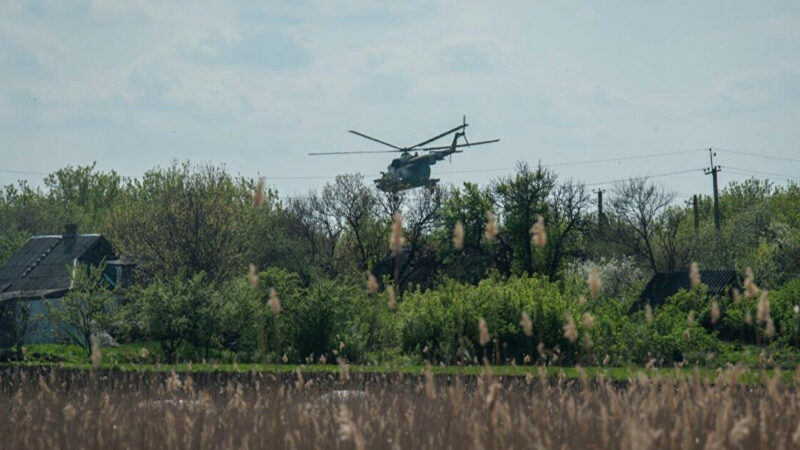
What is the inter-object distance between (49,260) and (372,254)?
70.5ft

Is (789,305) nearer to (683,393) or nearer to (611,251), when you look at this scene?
(683,393)

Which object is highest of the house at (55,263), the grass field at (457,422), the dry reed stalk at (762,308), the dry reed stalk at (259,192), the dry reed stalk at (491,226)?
the house at (55,263)

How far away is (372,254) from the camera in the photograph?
73625 mm

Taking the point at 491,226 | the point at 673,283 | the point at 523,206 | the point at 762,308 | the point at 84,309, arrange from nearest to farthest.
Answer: the point at 491,226
the point at 762,308
the point at 84,309
the point at 673,283
the point at 523,206

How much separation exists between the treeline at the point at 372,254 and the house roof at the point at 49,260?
206 cm

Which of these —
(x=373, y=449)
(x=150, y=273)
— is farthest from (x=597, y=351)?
(x=150, y=273)

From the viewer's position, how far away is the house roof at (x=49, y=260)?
203 feet

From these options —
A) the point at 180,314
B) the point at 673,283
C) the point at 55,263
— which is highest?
the point at 55,263

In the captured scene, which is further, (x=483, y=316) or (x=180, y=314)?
(x=180, y=314)

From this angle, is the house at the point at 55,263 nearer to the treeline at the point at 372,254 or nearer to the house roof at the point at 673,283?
the treeline at the point at 372,254

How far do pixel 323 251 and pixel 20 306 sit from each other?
29766 millimetres

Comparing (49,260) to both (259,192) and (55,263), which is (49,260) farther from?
(259,192)

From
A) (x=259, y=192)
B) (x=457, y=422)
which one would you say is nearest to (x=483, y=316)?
(x=457, y=422)

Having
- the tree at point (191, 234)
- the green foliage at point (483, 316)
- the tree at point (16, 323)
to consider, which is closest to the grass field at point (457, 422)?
the green foliage at point (483, 316)
